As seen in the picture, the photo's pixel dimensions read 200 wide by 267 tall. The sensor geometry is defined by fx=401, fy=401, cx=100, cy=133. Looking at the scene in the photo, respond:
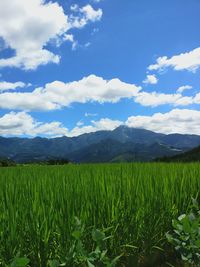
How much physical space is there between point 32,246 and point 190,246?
1.28 m

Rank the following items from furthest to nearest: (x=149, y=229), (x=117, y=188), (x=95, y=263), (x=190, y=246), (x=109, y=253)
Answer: (x=117, y=188)
(x=149, y=229)
(x=109, y=253)
(x=190, y=246)
(x=95, y=263)

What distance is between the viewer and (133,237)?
157 inches

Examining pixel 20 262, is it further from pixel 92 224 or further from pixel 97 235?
pixel 92 224

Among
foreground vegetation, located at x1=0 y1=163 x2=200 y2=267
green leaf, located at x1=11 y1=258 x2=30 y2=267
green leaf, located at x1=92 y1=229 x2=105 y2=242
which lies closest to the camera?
green leaf, located at x1=11 y1=258 x2=30 y2=267

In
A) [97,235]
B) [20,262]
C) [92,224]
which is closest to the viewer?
[20,262]

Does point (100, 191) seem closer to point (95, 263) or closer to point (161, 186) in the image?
point (161, 186)

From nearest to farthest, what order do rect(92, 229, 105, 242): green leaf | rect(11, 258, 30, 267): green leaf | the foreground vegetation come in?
rect(11, 258, 30, 267): green leaf, rect(92, 229, 105, 242): green leaf, the foreground vegetation

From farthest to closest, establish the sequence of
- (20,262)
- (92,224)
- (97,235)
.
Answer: (92,224) → (97,235) → (20,262)

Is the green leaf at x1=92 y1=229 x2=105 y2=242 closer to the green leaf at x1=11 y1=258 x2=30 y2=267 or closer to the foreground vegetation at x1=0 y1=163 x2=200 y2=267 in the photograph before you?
the foreground vegetation at x1=0 y1=163 x2=200 y2=267

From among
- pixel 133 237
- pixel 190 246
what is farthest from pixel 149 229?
pixel 190 246

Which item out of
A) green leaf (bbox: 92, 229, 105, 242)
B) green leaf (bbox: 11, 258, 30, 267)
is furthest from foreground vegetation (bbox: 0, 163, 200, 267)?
green leaf (bbox: 11, 258, 30, 267)

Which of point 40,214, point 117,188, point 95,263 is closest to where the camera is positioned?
point 95,263

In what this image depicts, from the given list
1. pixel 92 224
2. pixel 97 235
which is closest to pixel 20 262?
pixel 97 235

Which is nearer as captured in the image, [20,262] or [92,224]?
[20,262]
